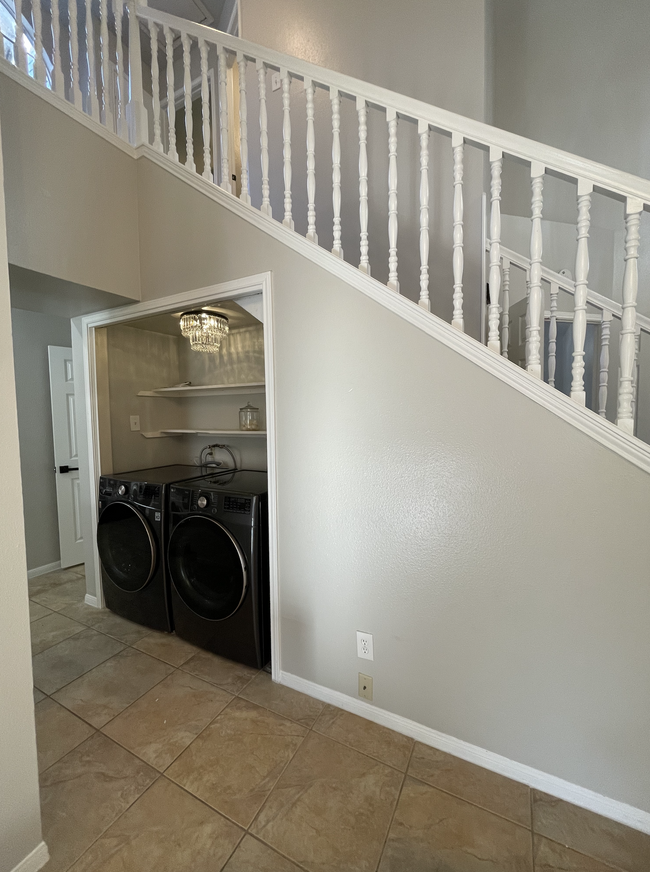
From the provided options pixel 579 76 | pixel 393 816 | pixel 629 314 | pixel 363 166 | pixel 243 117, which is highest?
pixel 579 76

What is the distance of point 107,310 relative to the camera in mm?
2186

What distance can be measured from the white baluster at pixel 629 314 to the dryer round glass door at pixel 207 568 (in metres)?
1.63

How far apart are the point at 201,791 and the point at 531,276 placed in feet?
6.99

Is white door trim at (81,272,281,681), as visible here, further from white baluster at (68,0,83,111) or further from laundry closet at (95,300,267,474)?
white baluster at (68,0,83,111)

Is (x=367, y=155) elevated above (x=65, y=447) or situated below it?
above

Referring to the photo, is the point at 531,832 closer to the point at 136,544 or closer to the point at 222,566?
the point at 222,566

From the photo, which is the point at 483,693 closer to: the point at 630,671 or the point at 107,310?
the point at 630,671

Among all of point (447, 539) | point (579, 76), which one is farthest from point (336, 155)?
point (579, 76)

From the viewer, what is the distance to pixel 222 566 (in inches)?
73.4

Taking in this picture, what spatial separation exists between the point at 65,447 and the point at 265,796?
9.71ft

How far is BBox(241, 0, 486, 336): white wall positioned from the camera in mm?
1775

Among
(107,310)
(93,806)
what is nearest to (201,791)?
(93,806)

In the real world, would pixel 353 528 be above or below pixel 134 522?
above

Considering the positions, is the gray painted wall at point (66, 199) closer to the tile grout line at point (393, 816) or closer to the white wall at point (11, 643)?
the white wall at point (11, 643)
